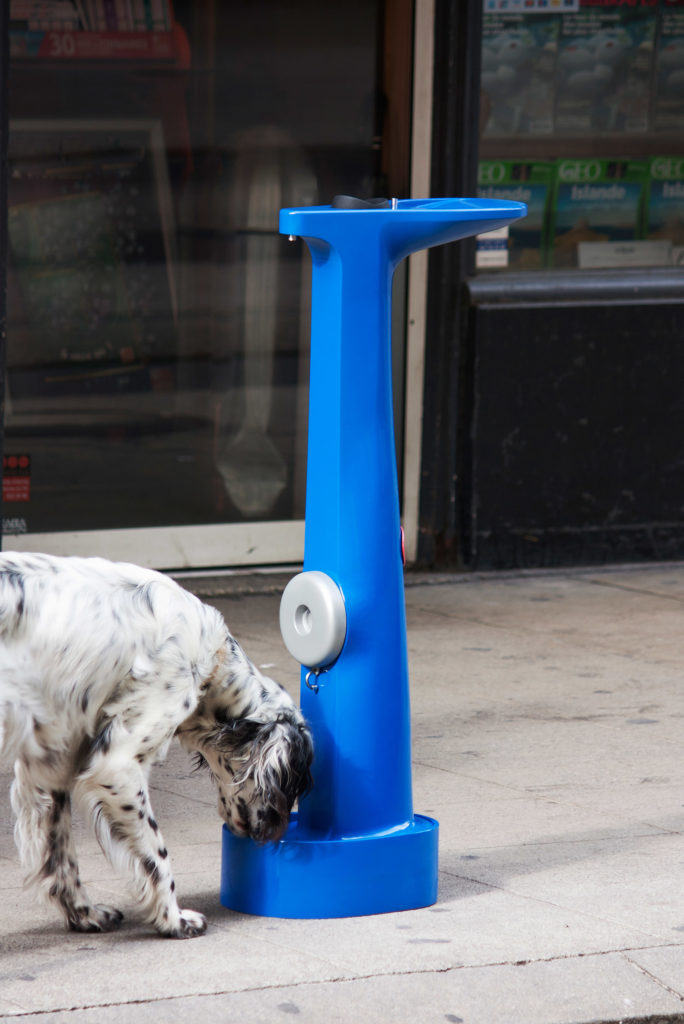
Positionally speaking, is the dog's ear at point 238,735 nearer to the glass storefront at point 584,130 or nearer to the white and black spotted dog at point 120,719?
the white and black spotted dog at point 120,719

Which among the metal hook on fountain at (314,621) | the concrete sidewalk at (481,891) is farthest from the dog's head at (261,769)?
the concrete sidewalk at (481,891)

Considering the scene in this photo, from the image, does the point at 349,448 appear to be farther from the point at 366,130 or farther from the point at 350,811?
the point at 366,130

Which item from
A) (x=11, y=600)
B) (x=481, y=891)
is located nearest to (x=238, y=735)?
(x=11, y=600)

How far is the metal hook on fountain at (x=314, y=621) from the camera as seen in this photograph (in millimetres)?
4043

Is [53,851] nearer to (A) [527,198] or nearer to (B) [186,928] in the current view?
(B) [186,928]

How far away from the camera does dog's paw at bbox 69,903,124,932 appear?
4043 millimetres

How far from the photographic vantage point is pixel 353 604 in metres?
4.07

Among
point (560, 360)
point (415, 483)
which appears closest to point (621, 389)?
point (560, 360)

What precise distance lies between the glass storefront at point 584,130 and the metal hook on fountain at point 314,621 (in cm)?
431

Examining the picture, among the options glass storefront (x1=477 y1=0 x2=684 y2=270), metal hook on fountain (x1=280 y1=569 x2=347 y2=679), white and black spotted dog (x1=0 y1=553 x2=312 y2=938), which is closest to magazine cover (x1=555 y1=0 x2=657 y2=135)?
glass storefront (x1=477 y1=0 x2=684 y2=270)

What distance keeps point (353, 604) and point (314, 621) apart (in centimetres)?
10

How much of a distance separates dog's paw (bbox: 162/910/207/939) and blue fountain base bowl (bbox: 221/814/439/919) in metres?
0.19

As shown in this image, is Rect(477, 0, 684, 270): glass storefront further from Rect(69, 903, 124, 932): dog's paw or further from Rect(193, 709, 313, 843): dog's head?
Rect(69, 903, 124, 932): dog's paw

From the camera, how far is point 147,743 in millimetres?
3906
